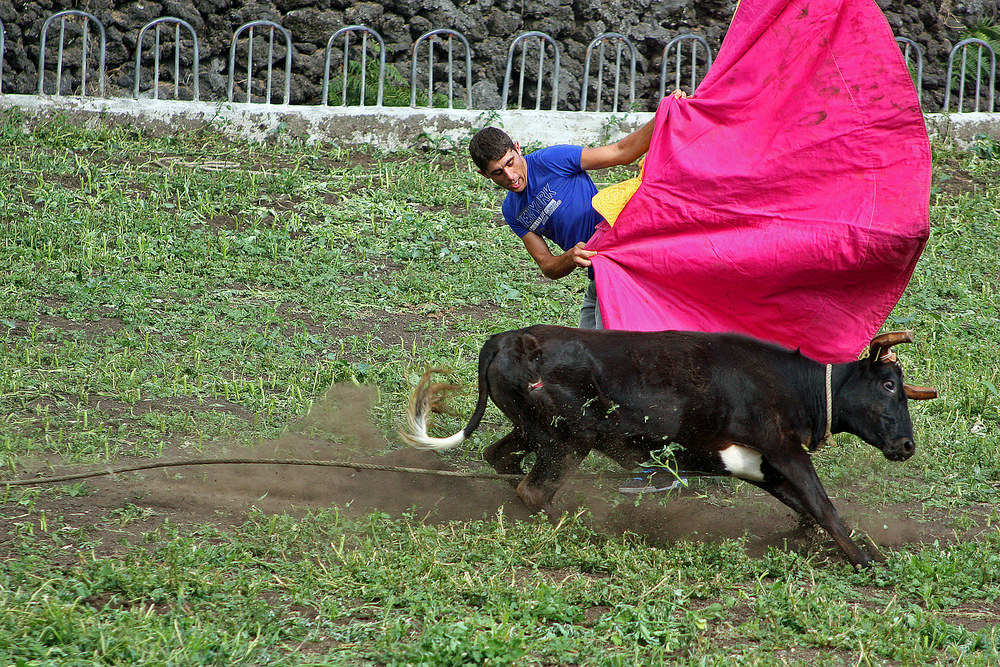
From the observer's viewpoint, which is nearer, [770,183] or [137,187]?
[770,183]

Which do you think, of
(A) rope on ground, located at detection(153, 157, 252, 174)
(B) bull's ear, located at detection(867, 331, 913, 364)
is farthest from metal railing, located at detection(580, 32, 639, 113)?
(B) bull's ear, located at detection(867, 331, 913, 364)

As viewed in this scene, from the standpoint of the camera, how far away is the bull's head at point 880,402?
493 cm

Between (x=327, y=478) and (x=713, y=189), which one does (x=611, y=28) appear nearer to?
(x=713, y=189)

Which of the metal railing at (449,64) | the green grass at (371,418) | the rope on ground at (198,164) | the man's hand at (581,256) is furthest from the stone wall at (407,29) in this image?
the man's hand at (581,256)

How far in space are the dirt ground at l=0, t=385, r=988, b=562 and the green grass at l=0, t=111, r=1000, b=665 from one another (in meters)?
0.08

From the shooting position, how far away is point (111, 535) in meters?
4.34

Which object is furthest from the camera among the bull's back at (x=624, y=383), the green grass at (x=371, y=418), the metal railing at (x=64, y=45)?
the metal railing at (x=64, y=45)

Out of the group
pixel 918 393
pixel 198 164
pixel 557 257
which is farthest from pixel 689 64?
pixel 918 393

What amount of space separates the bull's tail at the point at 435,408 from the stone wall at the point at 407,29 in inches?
336

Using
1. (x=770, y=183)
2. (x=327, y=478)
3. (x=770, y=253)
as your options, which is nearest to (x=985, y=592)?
(x=770, y=253)

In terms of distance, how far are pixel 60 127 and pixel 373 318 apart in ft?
16.1

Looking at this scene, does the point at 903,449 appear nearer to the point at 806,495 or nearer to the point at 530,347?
the point at 806,495

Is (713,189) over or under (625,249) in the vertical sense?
over

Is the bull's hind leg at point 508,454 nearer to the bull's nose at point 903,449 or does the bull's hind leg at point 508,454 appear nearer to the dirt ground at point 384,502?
the dirt ground at point 384,502
